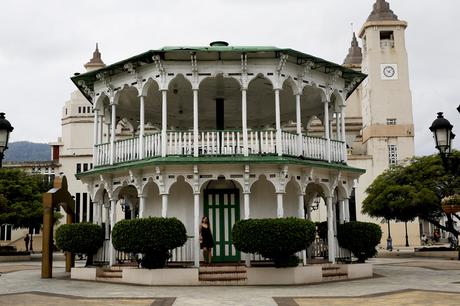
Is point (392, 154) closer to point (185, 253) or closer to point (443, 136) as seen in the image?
point (185, 253)

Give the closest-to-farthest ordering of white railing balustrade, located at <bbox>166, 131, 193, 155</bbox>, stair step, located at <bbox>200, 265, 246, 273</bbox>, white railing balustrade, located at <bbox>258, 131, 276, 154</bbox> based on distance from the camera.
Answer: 1. stair step, located at <bbox>200, 265, 246, 273</bbox>
2. white railing balustrade, located at <bbox>166, 131, 193, 155</bbox>
3. white railing balustrade, located at <bbox>258, 131, 276, 154</bbox>

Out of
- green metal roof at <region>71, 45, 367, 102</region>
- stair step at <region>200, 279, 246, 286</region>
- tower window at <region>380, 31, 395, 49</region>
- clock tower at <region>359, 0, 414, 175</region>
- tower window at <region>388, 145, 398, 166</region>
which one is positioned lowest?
stair step at <region>200, 279, 246, 286</region>

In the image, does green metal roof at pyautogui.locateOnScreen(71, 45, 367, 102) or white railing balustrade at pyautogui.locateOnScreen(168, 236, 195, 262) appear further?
white railing balustrade at pyautogui.locateOnScreen(168, 236, 195, 262)

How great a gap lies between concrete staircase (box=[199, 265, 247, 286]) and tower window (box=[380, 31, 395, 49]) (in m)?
49.2

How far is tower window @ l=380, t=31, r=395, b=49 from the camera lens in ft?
204

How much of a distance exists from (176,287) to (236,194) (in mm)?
5314

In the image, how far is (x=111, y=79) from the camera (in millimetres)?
22875

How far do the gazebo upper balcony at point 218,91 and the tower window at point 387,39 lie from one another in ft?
133

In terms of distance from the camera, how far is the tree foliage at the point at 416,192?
3678cm

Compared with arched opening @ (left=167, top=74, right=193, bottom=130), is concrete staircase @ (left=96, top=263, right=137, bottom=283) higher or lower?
lower

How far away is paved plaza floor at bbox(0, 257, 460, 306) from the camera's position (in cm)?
1391

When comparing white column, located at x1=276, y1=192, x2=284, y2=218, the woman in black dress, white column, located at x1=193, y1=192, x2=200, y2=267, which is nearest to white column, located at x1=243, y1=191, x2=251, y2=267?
white column, located at x1=276, y1=192, x2=284, y2=218

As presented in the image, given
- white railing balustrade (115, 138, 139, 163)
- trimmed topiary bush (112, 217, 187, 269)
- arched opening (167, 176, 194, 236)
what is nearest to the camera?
trimmed topiary bush (112, 217, 187, 269)

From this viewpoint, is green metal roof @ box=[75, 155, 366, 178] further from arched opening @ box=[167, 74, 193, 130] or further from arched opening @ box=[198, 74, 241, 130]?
arched opening @ box=[198, 74, 241, 130]
